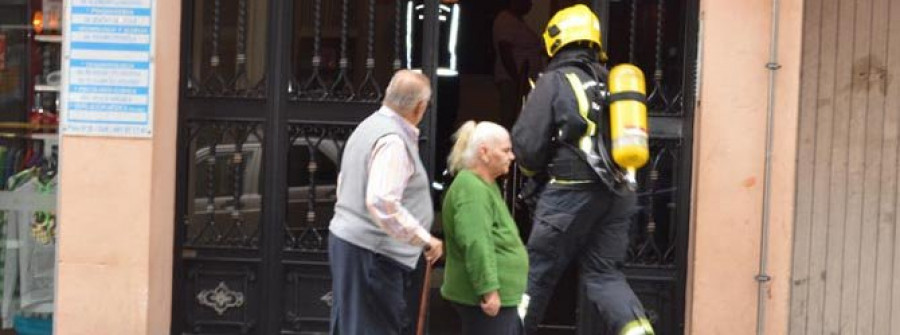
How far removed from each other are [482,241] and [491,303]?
282 mm

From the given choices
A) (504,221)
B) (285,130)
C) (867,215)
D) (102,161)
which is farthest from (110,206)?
(867,215)

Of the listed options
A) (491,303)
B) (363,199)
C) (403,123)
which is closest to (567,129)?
(403,123)

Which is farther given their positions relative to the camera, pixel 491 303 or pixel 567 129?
pixel 567 129

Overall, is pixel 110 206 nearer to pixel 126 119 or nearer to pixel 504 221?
pixel 126 119

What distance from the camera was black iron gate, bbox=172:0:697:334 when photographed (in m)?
7.55

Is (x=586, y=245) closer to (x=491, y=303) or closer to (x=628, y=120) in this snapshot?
(x=628, y=120)

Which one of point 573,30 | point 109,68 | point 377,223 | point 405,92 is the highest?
point 573,30

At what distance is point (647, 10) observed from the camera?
24.8ft

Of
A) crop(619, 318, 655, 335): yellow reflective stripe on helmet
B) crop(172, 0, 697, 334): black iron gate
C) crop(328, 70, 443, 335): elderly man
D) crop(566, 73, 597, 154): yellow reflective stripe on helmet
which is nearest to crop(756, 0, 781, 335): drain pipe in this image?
crop(172, 0, 697, 334): black iron gate

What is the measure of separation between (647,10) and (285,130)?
2056 millimetres

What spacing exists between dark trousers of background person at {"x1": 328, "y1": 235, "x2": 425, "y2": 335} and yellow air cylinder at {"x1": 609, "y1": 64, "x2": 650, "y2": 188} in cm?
120

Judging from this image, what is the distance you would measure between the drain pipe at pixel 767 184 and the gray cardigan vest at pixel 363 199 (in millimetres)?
1985

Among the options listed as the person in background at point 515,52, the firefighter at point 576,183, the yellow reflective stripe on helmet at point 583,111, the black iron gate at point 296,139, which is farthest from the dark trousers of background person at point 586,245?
the person in background at point 515,52

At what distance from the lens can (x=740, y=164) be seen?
7.17 meters
